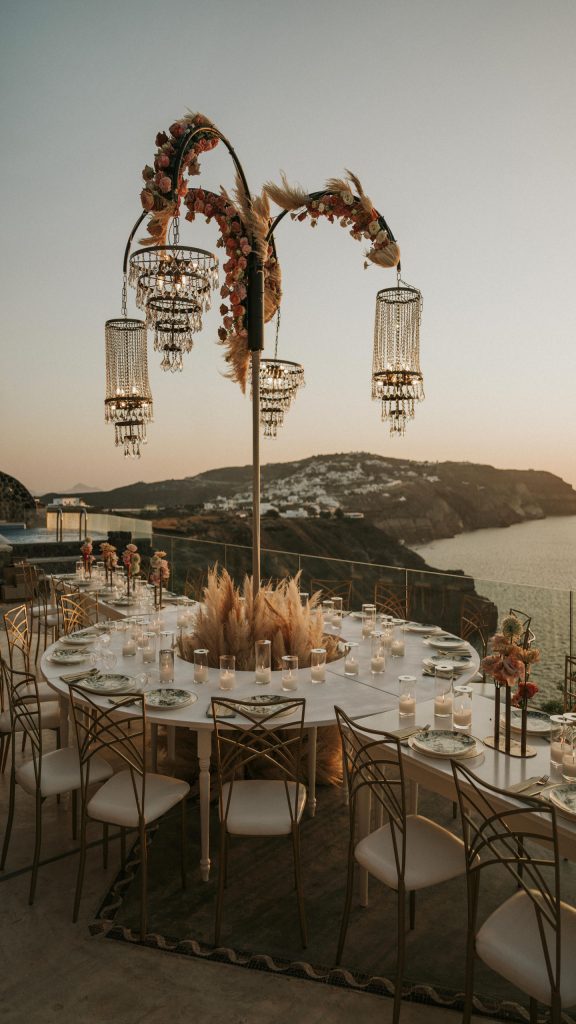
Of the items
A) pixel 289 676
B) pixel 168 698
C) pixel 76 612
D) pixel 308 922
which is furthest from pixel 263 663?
pixel 76 612

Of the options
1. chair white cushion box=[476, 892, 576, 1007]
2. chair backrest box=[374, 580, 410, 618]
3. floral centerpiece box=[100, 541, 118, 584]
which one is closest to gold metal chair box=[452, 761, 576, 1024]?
chair white cushion box=[476, 892, 576, 1007]

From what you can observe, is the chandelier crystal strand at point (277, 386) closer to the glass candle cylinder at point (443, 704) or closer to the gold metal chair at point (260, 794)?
the gold metal chair at point (260, 794)

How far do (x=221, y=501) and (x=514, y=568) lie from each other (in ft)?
46.7

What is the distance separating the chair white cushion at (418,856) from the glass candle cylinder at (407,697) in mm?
511

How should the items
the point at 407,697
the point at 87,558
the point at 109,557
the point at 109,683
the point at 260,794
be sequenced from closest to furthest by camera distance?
the point at 260,794 < the point at 407,697 < the point at 109,683 < the point at 109,557 < the point at 87,558

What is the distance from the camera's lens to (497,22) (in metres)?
7.03

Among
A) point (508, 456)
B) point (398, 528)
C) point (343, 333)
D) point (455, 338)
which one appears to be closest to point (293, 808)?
point (343, 333)

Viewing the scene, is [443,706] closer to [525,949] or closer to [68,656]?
[525,949]

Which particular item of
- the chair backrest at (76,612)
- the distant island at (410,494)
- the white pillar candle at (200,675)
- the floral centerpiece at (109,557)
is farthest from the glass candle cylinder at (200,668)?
the distant island at (410,494)

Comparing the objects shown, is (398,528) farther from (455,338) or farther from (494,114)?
(494,114)

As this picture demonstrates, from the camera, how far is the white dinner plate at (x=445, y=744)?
264 centimetres

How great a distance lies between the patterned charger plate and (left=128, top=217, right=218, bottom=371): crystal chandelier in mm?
2126

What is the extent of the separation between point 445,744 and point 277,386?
3.88 m

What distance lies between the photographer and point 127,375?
531 centimetres
